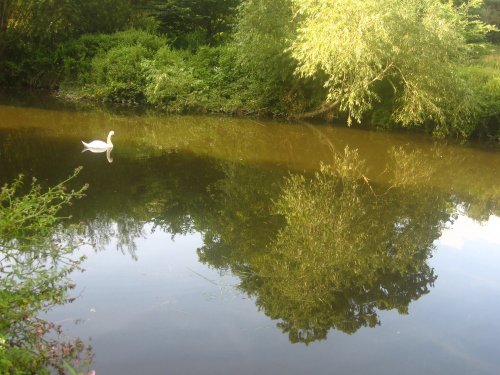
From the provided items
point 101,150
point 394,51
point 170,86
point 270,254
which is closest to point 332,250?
point 270,254

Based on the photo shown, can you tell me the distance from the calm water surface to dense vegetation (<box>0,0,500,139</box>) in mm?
2417

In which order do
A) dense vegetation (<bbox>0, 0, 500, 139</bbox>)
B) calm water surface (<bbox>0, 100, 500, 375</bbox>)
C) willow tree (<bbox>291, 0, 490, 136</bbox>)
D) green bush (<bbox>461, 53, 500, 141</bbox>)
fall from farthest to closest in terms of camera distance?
1. green bush (<bbox>461, 53, 500, 141</bbox>)
2. dense vegetation (<bbox>0, 0, 500, 139</bbox>)
3. willow tree (<bbox>291, 0, 490, 136</bbox>)
4. calm water surface (<bbox>0, 100, 500, 375</bbox>)

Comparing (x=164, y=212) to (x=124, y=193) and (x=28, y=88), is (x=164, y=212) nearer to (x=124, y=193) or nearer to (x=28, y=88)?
(x=124, y=193)

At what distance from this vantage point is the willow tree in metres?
13.4

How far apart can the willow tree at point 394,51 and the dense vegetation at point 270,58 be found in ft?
0.11

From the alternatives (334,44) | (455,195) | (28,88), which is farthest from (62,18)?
(455,195)

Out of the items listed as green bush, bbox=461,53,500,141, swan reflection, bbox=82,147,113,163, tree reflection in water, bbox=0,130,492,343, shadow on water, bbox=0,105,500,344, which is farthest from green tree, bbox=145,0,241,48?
tree reflection in water, bbox=0,130,492,343

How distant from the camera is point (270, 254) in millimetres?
7129

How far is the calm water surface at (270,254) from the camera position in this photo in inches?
202

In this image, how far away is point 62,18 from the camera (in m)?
21.2

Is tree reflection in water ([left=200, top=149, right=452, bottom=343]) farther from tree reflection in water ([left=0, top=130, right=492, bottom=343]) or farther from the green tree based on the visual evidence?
the green tree

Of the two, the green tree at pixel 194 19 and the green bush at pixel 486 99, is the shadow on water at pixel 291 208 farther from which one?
the green tree at pixel 194 19

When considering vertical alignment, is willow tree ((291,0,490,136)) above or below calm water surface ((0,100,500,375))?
above

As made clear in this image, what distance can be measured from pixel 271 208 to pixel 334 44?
6218 mm
